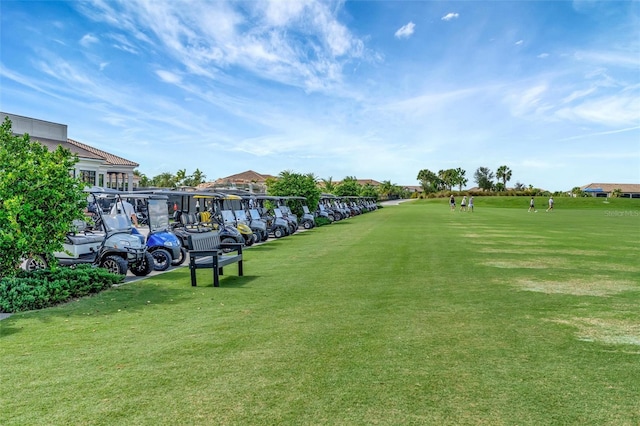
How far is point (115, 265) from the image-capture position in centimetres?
909

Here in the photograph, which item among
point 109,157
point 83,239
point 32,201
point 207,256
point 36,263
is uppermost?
point 109,157

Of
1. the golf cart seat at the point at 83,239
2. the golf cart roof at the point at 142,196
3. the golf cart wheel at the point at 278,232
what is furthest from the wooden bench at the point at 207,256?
the golf cart wheel at the point at 278,232

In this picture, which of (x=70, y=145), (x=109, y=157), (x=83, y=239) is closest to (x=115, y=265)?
(x=83, y=239)

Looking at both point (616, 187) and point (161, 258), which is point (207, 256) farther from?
point (616, 187)

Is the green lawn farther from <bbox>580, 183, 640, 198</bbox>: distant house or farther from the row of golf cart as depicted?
<bbox>580, 183, 640, 198</bbox>: distant house

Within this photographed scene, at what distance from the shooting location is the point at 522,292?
25.3ft

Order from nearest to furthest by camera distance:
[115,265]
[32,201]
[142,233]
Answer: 1. [32,201]
2. [115,265]
3. [142,233]

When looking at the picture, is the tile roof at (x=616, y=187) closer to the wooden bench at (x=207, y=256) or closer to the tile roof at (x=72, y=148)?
the tile roof at (x=72, y=148)

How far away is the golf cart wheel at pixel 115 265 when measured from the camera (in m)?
8.99

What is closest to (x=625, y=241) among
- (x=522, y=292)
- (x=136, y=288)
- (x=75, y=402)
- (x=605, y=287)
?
(x=605, y=287)

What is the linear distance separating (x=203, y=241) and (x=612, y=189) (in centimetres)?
13389

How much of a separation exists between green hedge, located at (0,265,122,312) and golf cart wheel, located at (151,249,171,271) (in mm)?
2168

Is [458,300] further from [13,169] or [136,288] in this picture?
[13,169]

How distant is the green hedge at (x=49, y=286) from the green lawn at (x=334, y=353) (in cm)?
29
